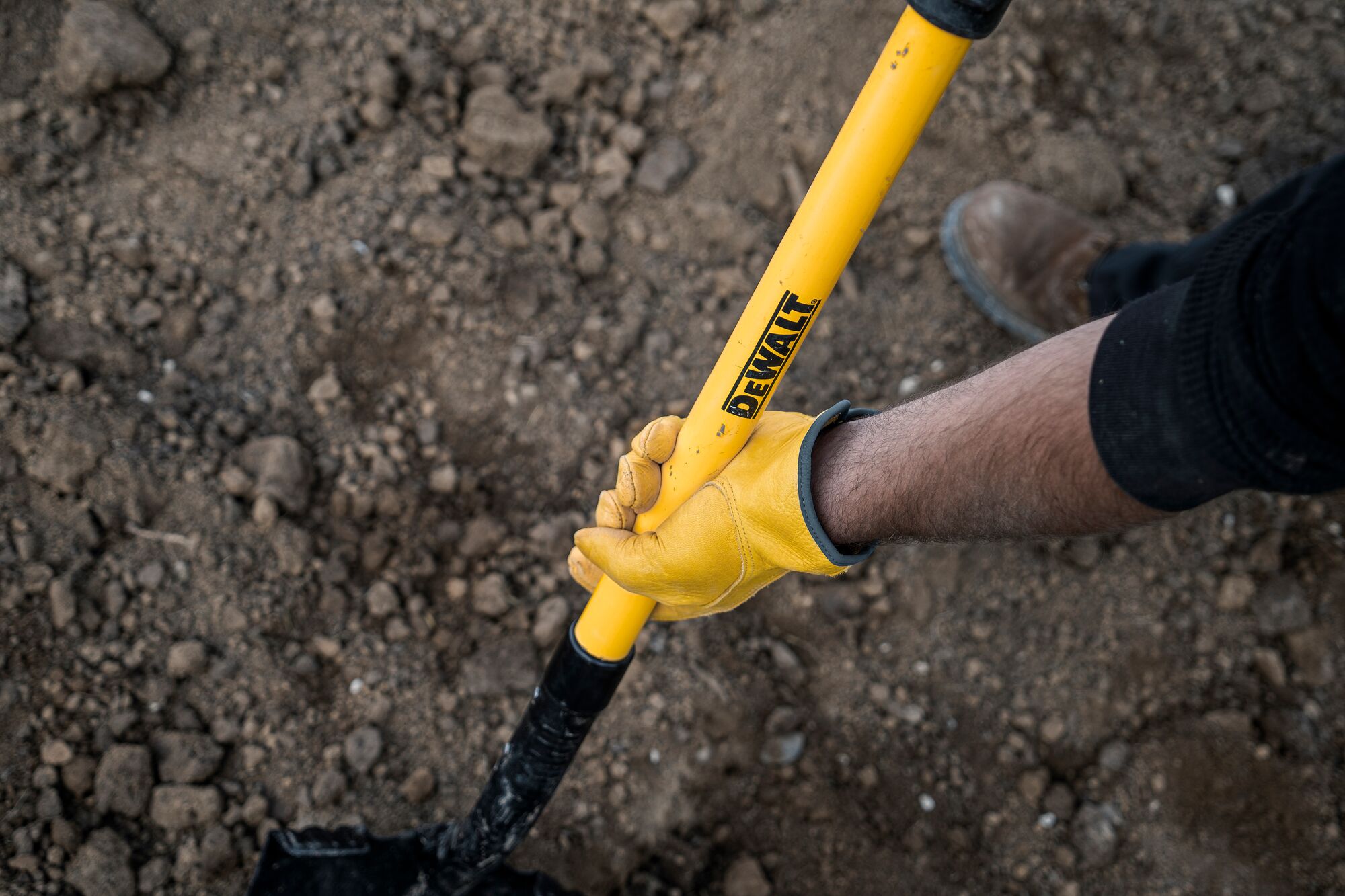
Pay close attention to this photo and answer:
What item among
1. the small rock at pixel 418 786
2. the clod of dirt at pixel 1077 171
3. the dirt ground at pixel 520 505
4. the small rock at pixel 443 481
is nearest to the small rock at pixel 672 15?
the dirt ground at pixel 520 505

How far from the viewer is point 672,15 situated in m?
2.27

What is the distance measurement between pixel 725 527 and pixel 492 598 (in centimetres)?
86

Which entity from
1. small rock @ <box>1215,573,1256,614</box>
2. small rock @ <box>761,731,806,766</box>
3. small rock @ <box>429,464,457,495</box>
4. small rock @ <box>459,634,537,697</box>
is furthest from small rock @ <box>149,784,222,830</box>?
small rock @ <box>1215,573,1256,614</box>

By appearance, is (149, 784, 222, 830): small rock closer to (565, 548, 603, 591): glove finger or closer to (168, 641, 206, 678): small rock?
(168, 641, 206, 678): small rock

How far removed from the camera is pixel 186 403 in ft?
6.15

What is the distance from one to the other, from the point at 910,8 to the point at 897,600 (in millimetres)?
1340

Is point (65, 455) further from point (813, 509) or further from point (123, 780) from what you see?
point (813, 509)

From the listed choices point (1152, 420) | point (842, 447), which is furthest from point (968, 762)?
point (1152, 420)

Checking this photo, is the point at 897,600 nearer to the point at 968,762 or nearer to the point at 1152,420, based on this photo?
the point at 968,762

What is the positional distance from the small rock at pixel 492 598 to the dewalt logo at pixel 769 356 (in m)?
0.87

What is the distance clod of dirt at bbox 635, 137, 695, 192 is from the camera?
86.3 inches

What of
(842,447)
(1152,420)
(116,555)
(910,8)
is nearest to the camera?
(1152,420)

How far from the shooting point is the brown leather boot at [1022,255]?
2.18 m

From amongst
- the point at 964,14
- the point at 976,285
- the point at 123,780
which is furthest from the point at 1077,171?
the point at 123,780
